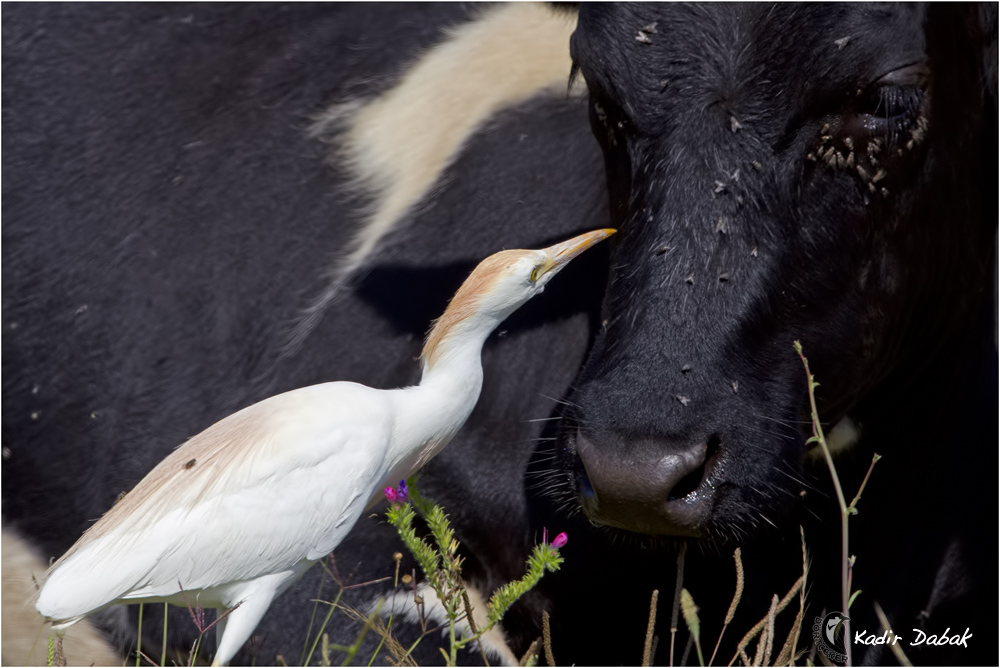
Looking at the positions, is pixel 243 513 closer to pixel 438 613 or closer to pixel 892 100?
pixel 438 613

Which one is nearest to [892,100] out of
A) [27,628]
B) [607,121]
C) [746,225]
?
[746,225]

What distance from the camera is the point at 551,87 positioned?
3.29 meters

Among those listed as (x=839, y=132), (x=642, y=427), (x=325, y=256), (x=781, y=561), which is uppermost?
(x=839, y=132)

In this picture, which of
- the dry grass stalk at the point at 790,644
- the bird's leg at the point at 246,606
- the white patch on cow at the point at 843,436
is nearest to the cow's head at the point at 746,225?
the dry grass stalk at the point at 790,644

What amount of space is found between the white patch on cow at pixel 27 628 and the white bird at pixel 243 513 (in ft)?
3.18

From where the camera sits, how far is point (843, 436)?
9.17 feet

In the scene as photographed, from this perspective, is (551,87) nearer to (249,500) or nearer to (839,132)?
(839,132)

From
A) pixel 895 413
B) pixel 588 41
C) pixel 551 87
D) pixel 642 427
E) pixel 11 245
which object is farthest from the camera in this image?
pixel 11 245

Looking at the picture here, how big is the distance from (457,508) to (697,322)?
2.89ft

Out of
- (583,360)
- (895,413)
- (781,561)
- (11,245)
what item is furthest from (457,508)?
(11,245)

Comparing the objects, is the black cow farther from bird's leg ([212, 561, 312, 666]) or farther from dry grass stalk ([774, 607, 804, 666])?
bird's leg ([212, 561, 312, 666])

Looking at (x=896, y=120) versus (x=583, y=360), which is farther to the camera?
(x=583, y=360)

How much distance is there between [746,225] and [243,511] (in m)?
0.98

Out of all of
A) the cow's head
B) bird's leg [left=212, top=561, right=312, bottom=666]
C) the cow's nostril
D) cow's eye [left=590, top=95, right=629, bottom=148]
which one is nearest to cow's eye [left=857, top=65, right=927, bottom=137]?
the cow's head
